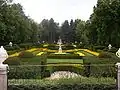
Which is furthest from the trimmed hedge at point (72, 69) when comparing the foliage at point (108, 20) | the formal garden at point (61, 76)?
the foliage at point (108, 20)

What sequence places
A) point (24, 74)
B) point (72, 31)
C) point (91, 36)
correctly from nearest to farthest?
point (24, 74) < point (91, 36) < point (72, 31)

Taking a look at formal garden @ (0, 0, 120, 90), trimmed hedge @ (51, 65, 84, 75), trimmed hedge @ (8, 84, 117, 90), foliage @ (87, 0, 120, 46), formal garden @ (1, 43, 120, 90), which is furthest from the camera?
foliage @ (87, 0, 120, 46)

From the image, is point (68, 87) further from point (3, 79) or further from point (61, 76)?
point (61, 76)

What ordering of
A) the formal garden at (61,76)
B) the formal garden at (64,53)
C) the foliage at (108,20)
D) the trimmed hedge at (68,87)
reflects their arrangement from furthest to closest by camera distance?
the foliage at (108,20) < the formal garden at (64,53) < the formal garden at (61,76) < the trimmed hedge at (68,87)

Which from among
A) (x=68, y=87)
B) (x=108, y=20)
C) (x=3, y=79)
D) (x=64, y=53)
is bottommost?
(x=64, y=53)

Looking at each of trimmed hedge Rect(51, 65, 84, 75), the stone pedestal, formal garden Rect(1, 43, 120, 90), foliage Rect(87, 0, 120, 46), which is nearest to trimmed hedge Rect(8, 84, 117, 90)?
formal garden Rect(1, 43, 120, 90)

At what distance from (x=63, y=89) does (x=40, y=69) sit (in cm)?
618

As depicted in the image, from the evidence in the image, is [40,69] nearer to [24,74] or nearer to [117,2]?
[24,74]

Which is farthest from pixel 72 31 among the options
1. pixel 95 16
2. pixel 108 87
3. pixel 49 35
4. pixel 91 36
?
pixel 108 87

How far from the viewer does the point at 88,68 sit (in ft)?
53.4

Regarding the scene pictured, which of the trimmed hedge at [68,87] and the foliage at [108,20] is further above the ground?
the foliage at [108,20]

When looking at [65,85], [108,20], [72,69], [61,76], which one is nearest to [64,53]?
[108,20]

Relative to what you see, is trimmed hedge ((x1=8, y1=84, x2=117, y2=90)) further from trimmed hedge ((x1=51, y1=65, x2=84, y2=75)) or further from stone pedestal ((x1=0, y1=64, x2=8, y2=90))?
trimmed hedge ((x1=51, y1=65, x2=84, y2=75))

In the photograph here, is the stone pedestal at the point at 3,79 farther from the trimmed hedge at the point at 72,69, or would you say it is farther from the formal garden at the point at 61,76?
the trimmed hedge at the point at 72,69
